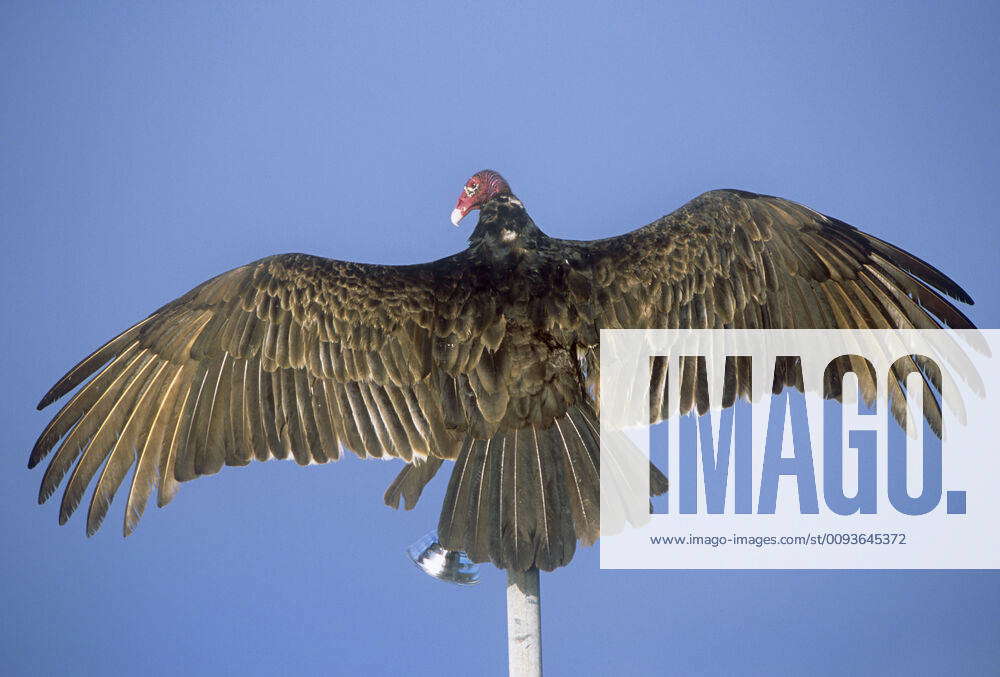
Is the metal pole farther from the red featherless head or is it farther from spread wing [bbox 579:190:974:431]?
the red featherless head

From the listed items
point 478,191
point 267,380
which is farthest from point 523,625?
point 478,191

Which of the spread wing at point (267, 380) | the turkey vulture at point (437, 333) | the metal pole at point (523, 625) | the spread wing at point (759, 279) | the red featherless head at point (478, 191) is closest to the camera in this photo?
the metal pole at point (523, 625)

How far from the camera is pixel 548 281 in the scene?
13.4 feet

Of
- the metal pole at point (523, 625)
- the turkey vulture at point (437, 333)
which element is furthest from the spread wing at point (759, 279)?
the metal pole at point (523, 625)

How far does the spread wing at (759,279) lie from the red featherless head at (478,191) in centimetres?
66

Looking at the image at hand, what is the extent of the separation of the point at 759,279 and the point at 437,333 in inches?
49.9

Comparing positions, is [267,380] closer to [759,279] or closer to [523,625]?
[523,625]

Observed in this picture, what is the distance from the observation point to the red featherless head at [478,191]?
15.7ft

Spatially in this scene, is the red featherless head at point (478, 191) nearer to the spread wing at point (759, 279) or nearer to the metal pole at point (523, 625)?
the spread wing at point (759, 279)

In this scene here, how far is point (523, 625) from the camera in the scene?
355 centimetres

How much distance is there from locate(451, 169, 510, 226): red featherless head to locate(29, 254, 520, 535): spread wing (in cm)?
61

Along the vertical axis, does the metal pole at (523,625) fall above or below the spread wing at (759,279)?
below

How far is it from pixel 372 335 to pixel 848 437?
2020mm

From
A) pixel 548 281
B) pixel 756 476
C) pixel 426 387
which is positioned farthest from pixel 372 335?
pixel 756 476
